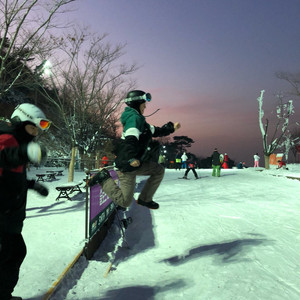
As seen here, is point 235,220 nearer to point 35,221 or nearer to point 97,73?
point 35,221

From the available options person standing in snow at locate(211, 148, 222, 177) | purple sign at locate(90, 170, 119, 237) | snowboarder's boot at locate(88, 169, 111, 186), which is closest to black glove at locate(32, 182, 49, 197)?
snowboarder's boot at locate(88, 169, 111, 186)

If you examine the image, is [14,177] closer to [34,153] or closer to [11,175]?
[11,175]

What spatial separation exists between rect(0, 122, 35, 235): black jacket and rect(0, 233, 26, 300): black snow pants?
0.09m

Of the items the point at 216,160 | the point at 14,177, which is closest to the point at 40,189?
the point at 14,177

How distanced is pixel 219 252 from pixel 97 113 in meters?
13.0

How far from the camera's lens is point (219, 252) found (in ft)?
17.4

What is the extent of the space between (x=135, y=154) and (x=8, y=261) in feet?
5.46

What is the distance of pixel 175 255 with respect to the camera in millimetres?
5387

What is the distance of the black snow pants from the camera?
8.64 ft

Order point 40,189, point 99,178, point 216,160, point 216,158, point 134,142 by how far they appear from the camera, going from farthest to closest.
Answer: point 216,160 < point 216,158 < point 99,178 < point 134,142 < point 40,189

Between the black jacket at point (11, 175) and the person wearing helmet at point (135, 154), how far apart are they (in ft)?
3.54

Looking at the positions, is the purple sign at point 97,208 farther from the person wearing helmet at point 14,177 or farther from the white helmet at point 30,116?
the white helmet at point 30,116

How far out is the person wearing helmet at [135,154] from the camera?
10.4 feet

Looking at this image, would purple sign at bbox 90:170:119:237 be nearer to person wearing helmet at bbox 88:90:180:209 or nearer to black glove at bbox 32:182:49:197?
person wearing helmet at bbox 88:90:180:209
